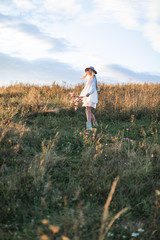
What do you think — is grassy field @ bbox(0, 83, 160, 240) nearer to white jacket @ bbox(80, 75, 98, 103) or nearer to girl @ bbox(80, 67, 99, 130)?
girl @ bbox(80, 67, 99, 130)

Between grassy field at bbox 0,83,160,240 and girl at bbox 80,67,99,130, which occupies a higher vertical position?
girl at bbox 80,67,99,130

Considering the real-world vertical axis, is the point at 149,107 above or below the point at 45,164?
above

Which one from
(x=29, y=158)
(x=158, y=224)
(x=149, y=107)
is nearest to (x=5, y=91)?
(x=149, y=107)

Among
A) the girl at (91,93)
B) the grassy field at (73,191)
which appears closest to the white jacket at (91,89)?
the girl at (91,93)

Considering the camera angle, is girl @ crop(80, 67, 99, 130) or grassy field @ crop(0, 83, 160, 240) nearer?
grassy field @ crop(0, 83, 160, 240)

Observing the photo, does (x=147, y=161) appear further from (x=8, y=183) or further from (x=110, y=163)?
(x=8, y=183)

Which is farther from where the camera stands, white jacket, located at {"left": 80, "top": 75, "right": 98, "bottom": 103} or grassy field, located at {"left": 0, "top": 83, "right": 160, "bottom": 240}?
white jacket, located at {"left": 80, "top": 75, "right": 98, "bottom": 103}

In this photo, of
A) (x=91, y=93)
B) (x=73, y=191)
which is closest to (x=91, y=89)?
(x=91, y=93)

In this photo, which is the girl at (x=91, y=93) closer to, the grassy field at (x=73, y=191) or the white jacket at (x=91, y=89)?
the white jacket at (x=91, y=89)

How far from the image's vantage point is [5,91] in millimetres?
11117

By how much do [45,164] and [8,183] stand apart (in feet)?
2.28

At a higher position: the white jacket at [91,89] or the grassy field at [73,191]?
the white jacket at [91,89]

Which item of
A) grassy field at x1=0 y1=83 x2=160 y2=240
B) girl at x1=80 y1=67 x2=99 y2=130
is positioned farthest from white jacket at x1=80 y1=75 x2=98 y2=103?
grassy field at x1=0 y1=83 x2=160 y2=240

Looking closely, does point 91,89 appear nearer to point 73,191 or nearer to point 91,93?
point 91,93
